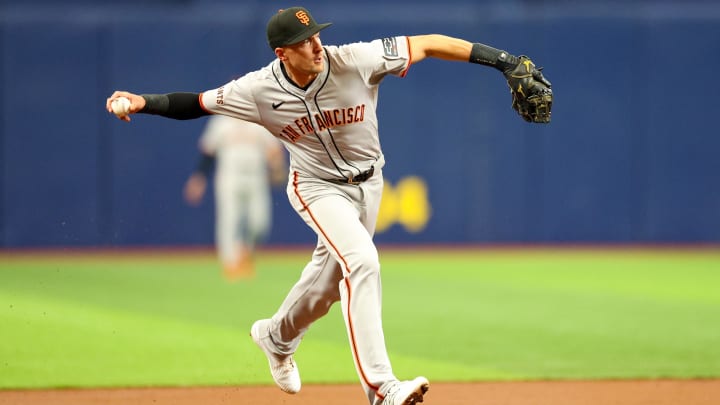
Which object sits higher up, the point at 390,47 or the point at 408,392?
the point at 390,47

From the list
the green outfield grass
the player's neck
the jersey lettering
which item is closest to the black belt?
the jersey lettering

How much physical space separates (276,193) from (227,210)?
3349 millimetres

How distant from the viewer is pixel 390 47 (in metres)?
5.42

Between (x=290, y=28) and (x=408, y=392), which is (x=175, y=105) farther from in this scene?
(x=408, y=392)

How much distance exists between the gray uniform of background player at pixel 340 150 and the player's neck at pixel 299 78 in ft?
0.08

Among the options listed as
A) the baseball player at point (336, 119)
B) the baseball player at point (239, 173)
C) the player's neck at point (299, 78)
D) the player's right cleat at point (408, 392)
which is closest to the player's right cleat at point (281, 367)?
the baseball player at point (336, 119)

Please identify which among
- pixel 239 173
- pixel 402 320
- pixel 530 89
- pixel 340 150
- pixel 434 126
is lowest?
pixel 402 320

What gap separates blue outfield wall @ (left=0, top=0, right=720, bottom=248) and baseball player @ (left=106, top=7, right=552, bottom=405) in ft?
33.6

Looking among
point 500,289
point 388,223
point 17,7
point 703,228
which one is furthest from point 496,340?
point 17,7

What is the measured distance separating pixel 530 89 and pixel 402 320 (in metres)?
4.46

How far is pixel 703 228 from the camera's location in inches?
642

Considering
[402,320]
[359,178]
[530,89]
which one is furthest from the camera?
[402,320]

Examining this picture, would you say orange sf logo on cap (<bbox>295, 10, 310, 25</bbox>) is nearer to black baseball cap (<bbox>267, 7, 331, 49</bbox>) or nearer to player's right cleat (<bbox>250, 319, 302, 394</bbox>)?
black baseball cap (<bbox>267, 7, 331, 49</bbox>)

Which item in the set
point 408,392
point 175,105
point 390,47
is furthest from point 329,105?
point 408,392
